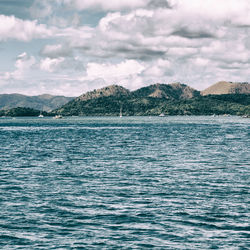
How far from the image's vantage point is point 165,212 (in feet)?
104

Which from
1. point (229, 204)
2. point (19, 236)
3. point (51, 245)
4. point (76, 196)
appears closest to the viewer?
point (51, 245)

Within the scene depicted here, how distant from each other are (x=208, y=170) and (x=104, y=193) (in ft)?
69.4

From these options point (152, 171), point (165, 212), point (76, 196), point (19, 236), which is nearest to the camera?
point (19, 236)

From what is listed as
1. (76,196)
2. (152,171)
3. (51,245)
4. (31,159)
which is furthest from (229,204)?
(31,159)

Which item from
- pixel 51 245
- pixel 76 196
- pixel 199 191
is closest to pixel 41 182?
pixel 76 196

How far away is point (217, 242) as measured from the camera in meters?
24.3

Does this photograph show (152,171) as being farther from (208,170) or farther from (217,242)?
(217,242)

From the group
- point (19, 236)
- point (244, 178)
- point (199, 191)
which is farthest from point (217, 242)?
point (244, 178)

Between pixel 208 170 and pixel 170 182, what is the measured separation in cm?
1174

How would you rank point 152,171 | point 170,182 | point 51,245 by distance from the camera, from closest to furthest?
point 51,245 < point 170,182 < point 152,171

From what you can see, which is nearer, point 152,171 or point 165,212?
point 165,212

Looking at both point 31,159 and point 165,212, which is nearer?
point 165,212

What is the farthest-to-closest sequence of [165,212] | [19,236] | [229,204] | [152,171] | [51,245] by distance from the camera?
[152,171]
[229,204]
[165,212]
[19,236]
[51,245]

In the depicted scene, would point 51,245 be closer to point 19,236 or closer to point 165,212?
point 19,236
